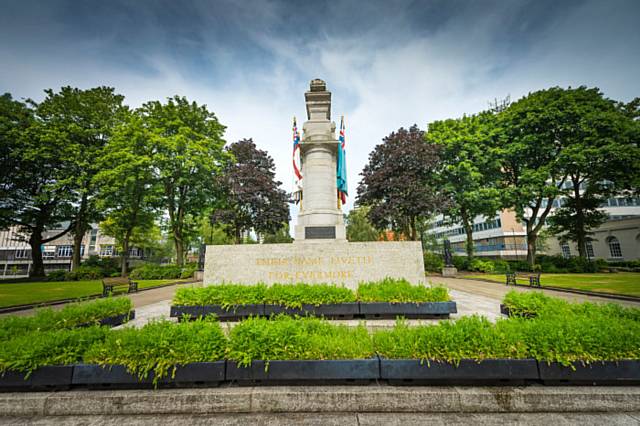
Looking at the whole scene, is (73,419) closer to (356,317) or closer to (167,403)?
(167,403)

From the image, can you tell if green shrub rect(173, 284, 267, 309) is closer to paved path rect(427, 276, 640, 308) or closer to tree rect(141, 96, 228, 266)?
paved path rect(427, 276, 640, 308)

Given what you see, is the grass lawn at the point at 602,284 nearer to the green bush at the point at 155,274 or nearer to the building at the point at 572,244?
the building at the point at 572,244

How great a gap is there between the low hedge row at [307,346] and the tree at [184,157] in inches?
980

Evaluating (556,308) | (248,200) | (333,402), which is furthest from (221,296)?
(248,200)

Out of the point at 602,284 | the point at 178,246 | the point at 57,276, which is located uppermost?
the point at 178,246

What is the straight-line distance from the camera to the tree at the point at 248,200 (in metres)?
30.8

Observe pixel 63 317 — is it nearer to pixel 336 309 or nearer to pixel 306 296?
pixel 306 296

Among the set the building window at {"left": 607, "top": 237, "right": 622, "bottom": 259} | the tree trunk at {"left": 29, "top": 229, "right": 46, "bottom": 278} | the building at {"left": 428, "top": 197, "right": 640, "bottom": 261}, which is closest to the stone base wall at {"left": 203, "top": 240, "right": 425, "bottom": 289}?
the building at {"left": 428, "top": 197, "right": 640, "bottom": 261}

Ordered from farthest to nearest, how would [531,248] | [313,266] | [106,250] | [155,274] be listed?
[106,250] < [531,248] < [155,274] < [313,266]

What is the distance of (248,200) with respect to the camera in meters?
30.8

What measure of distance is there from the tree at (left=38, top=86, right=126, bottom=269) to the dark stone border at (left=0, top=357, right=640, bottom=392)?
1172 inches

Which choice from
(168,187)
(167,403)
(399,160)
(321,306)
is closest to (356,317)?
(321,306)

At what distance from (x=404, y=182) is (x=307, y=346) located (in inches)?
1000

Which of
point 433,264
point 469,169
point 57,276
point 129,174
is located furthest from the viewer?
point 433,264
